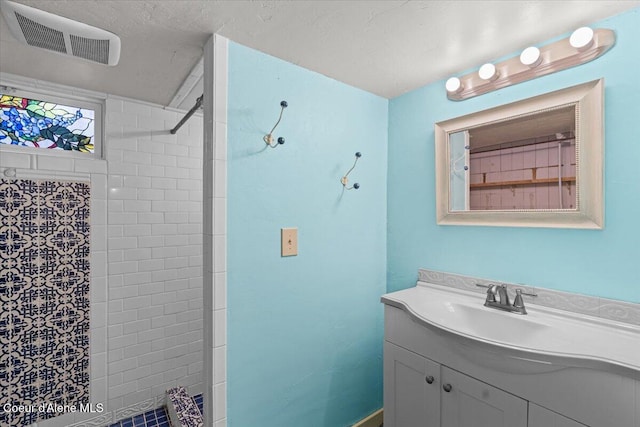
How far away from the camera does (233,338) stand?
1.28 meters

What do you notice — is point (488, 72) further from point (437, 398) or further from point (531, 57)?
point (437, 398)

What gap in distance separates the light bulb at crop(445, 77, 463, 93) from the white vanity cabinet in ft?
4.30

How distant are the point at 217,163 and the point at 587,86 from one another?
1.50 meters

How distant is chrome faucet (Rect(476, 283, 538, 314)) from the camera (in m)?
1.27

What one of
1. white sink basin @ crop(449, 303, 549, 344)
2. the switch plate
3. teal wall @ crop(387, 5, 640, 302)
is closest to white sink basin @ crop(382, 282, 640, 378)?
white sink basin @ crop(449, 303, 549, 344)

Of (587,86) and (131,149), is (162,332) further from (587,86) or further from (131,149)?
(587,86)

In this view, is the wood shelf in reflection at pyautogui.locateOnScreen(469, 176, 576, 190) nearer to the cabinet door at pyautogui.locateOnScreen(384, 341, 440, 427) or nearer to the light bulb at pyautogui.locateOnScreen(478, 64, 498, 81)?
the light bulb at pyautogui.locateOnScreen(478, 64, 498, 81)

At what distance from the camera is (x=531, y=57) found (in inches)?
49.3

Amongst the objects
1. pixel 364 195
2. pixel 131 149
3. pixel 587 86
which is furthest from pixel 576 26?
pixel 131 149

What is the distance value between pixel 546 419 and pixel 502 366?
174 mm

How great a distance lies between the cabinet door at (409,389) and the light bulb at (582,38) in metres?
1.37

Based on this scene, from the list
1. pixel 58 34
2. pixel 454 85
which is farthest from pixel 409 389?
pixel 58 34

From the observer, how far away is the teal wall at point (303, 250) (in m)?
1.31

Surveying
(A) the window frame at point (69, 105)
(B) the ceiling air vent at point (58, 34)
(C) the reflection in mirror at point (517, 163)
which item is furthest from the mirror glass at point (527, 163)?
(A) the window frame at point (69, 105)
